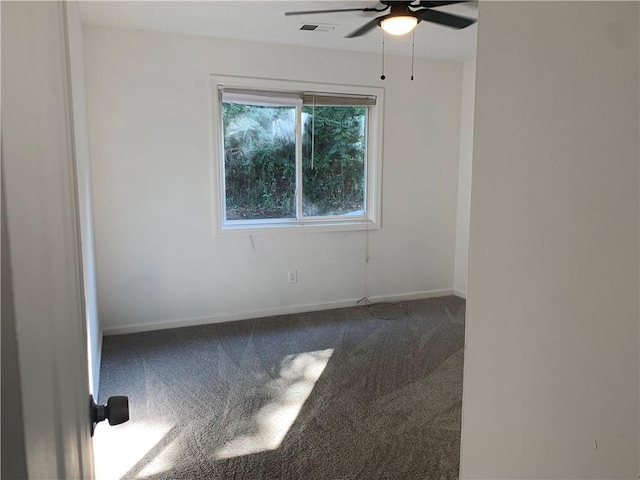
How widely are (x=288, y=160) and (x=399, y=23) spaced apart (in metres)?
1.76

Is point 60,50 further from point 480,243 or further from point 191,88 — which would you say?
point 191,88

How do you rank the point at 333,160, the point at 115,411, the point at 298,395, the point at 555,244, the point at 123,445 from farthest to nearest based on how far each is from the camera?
the point at 333,160 → the point at 298,395 → the point at 123,445 → the point at 115,411 → the point at 555,244

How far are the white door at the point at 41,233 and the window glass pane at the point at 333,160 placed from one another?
3.67 m

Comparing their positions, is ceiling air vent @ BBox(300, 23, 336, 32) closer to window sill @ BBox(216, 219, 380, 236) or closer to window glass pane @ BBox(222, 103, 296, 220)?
window glass pane @ BBox(222, 103, 296, 220)

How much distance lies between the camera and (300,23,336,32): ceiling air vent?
11.2 feet

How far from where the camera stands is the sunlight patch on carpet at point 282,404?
7.44 feet

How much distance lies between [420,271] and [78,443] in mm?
4385

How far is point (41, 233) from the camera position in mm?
501

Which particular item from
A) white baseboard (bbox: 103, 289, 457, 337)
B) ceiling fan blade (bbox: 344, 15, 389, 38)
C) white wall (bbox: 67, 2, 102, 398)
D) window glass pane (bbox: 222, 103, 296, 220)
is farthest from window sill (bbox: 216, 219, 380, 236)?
ceiling fan blade (bbox: 344, 15, 389, 38)

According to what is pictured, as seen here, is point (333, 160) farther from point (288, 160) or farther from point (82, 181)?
point (82, 181)

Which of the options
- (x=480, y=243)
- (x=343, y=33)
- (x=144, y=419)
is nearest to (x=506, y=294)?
(x=480, y=243)

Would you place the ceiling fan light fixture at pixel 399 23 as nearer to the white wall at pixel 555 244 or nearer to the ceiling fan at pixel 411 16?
the ceiling fan at pixel 411 16

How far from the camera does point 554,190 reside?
682 millimetres

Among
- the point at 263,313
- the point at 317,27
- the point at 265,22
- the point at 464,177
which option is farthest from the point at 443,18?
the point at 263,313
